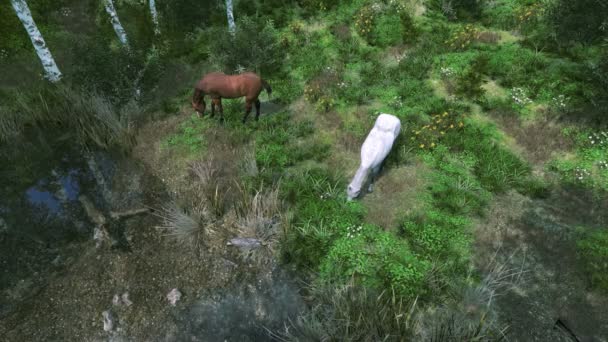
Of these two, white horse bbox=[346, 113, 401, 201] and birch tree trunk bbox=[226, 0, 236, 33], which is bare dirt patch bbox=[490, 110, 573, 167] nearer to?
white horse bbox=[346, 113, 401, 201]

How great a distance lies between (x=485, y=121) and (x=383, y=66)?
10.8 ft

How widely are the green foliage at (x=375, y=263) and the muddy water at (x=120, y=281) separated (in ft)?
2.64

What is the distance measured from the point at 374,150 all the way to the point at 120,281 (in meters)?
4.73

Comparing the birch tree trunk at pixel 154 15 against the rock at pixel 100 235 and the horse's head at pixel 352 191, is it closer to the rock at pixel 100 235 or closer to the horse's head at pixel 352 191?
the rock at pixel 100 235

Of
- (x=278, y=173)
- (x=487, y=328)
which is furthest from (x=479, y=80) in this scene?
(x=487, y=328)

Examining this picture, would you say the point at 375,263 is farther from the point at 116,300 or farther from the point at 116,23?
the point at 116,23

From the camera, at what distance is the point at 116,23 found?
418 inches

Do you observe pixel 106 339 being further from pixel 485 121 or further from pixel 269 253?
pixel 485 121

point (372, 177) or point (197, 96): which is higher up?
point (197, 96)

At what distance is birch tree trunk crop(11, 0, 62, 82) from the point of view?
8898 millimetres

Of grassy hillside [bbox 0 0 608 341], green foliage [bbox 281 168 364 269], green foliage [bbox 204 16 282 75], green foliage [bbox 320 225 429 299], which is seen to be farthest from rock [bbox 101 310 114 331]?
green foliage [bbox 204 16 282 75]

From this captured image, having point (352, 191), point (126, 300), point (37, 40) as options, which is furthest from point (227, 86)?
point (37, 40)

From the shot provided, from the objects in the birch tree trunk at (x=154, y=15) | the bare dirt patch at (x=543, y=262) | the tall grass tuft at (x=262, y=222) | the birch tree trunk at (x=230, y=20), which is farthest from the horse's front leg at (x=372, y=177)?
the birch tree trunk at (x=154, y=15)

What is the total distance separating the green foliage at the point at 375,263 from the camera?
17.9 ft
